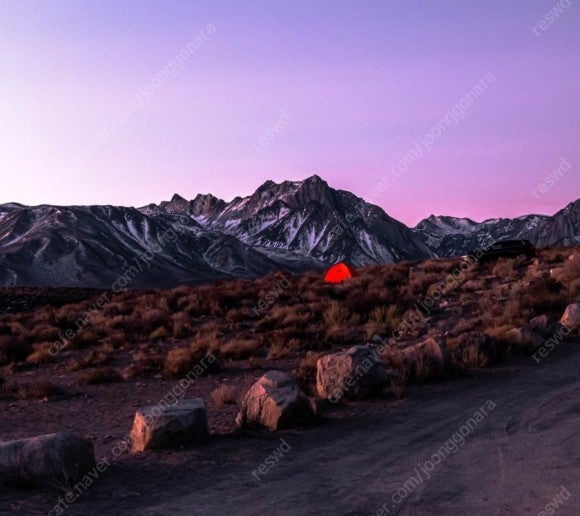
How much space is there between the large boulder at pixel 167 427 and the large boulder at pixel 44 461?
3.67 ft

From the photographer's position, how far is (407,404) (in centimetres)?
1026

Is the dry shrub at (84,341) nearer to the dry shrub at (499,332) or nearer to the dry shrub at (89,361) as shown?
the dry shrub at (89,361)

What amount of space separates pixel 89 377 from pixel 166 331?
644cm

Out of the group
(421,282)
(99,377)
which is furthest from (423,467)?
(421,282)

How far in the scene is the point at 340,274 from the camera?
32.6 m

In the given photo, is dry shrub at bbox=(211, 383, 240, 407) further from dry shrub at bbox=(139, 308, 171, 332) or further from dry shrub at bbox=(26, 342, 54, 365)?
dry shrub at bbox=(139, 308, 171, 332)

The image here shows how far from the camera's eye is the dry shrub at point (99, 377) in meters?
14.4

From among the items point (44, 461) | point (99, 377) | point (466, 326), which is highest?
point (99, 377)

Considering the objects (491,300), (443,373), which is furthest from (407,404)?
(491,300)

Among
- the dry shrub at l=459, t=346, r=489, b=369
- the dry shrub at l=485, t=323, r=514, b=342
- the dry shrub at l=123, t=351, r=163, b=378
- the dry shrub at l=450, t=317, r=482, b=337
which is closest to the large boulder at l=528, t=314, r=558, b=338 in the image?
the dry shrub at l=485, t=323, r=514, b=342

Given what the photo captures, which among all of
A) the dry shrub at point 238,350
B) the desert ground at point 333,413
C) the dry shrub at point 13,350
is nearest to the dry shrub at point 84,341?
the desert ground at point 333,413

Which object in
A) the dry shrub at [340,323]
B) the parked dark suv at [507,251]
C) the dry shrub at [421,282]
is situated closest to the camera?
the dry shrub at [340,323]

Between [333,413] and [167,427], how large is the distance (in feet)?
9.57

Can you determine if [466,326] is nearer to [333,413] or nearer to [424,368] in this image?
[424,368]
